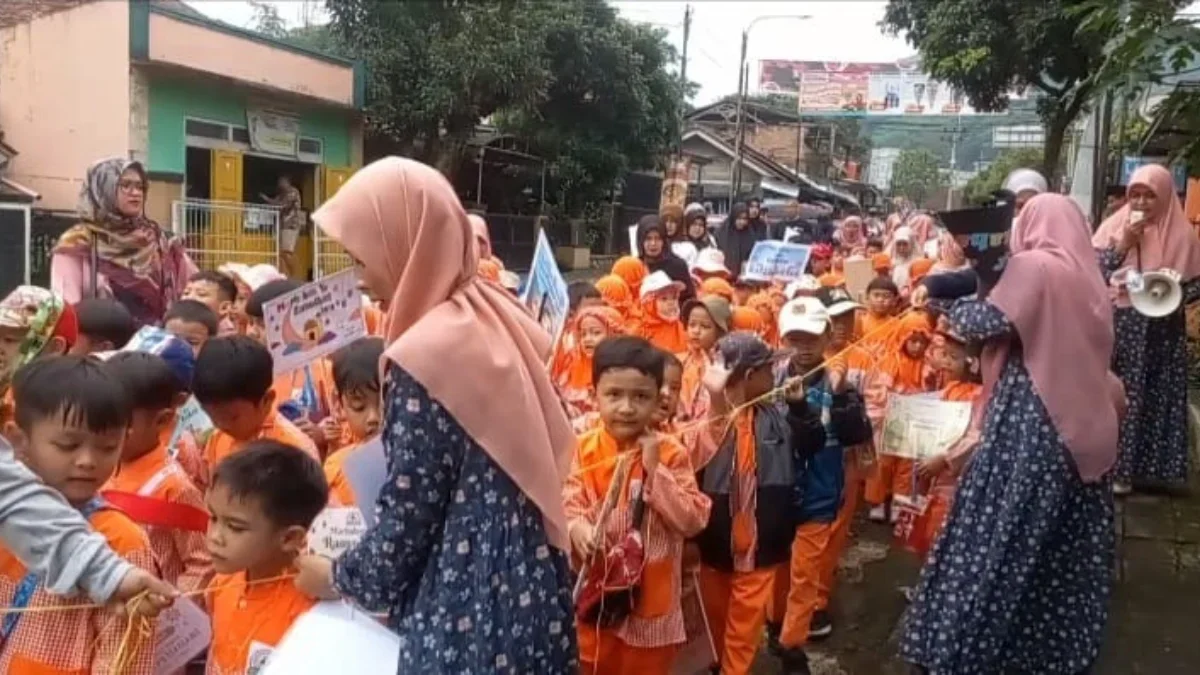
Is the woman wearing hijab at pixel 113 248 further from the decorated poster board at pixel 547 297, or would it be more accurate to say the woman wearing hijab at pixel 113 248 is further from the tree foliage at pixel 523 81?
the tree foliage at pixel 523 81

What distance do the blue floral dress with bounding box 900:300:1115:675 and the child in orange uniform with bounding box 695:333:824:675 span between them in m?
0.57

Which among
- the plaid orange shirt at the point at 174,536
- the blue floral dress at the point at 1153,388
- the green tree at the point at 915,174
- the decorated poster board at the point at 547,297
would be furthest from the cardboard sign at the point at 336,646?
the green tree at the point at 915,174

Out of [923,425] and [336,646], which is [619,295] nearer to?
[923,425]

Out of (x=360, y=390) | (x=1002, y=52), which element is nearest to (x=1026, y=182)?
(x=360, y=390)

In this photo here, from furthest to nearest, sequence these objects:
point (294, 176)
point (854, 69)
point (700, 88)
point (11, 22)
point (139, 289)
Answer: point (854, 69)
point (700, 88)
point (294, 176)
point (11, 22)
point (139, 289)

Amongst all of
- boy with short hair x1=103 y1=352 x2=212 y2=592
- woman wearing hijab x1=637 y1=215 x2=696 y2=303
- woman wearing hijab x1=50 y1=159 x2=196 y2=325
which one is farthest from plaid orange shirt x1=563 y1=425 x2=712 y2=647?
woman wearing hijab x1=637 y1=215 x2=696 y2=303

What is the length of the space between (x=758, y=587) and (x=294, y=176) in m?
17.9

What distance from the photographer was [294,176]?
67.3ft

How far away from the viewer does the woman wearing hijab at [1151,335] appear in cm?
612

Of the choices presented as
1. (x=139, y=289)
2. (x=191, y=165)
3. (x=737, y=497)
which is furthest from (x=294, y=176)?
(x=737, y=497)

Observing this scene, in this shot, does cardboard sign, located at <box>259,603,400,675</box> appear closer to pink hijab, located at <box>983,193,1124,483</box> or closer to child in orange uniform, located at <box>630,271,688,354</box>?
pink hijab, located at <box>983,193,1124,483</box>

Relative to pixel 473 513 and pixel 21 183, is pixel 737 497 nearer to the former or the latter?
pixel 473 513

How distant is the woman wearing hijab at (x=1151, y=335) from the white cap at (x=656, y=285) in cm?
234

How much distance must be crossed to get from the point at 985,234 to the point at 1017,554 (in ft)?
3.46
